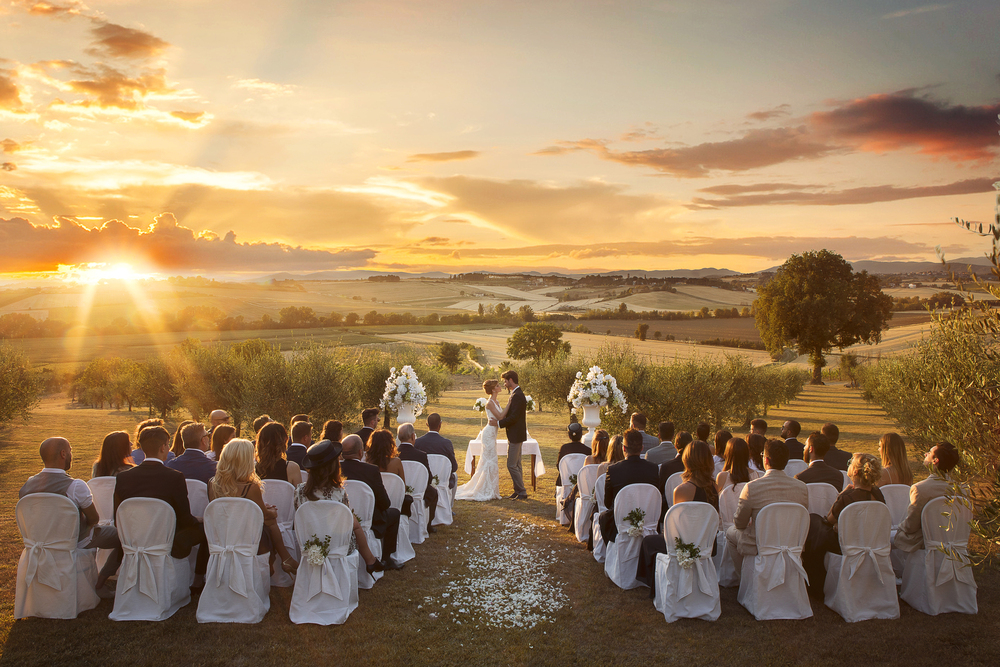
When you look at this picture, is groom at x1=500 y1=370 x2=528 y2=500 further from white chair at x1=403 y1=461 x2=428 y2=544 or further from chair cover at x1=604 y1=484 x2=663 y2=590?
chair cover at x1=604 y1=484 x2=663 y2=590

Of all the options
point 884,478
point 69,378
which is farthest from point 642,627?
point 69,378

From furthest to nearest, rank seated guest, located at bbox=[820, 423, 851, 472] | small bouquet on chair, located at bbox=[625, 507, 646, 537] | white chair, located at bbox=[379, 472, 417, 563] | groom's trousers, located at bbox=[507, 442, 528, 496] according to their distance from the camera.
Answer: groom's trousers, located at bbox=[507, 442, 528, 496] < seated guest, located at bbox=[820, 423, 851, 472] < white chair, located at bbox=[379, 472, 417, 563] < small bouquet on chair, located at bbox=[625, 507, 646, 537]

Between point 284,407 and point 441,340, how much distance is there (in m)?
42.1

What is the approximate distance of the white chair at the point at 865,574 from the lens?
215 inches

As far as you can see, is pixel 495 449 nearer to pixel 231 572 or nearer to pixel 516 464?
pixel 516 464

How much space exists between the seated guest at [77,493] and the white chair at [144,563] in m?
0.53

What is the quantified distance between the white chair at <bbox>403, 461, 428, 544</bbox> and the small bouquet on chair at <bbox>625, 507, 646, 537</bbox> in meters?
3.09

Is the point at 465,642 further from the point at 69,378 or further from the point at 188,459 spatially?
the point at 69,378

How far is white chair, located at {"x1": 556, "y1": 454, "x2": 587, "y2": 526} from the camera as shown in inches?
340

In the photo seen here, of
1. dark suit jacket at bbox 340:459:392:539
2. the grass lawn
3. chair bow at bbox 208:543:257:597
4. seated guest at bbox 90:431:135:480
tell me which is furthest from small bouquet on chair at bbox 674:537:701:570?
seated guest at bbox 90:431:135:480

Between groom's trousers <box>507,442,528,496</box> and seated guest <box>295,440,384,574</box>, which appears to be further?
groom's trousers <box>507,442,528,496</box>

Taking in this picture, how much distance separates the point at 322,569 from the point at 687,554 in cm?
365

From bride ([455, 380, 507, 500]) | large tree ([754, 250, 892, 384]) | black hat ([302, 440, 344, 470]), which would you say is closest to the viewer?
black hat ([302, 440, 344, 470])

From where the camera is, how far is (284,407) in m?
18.8
